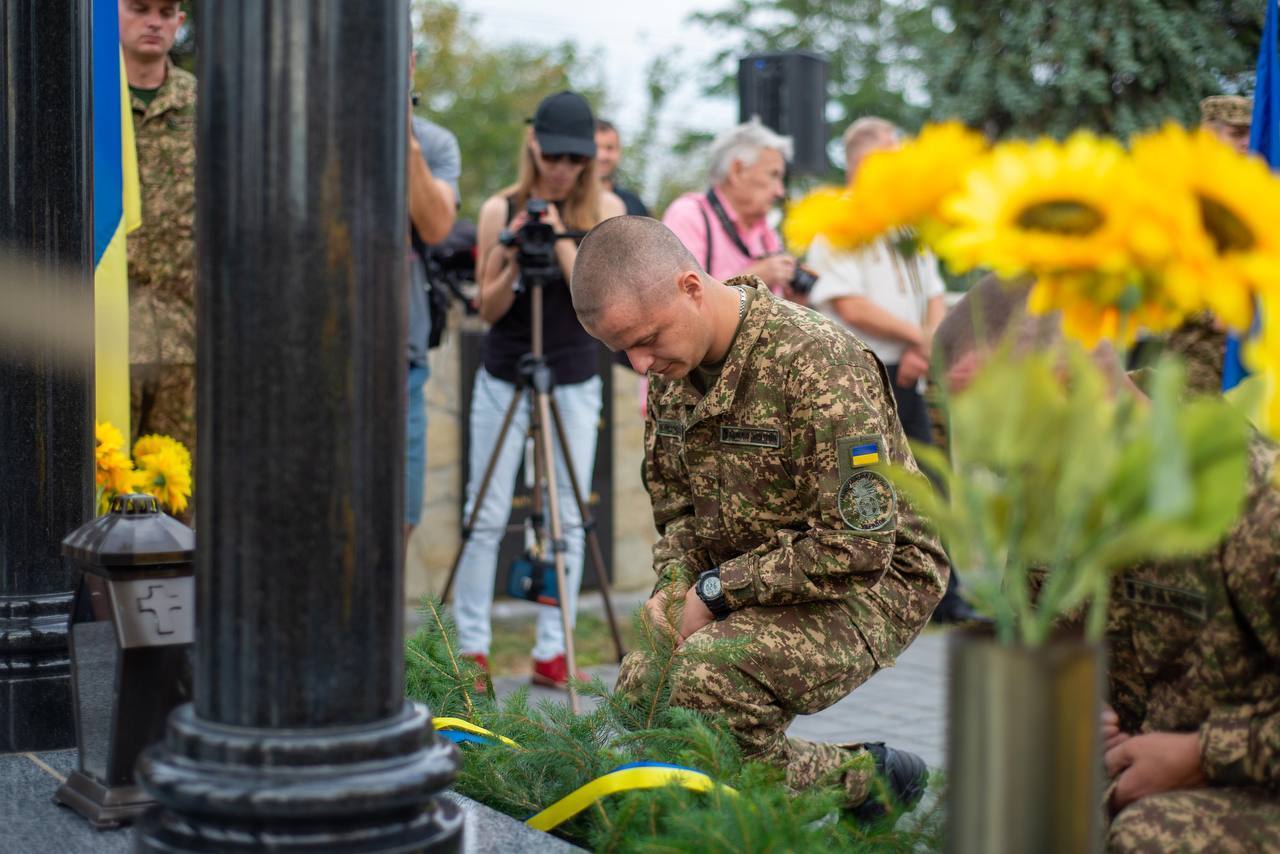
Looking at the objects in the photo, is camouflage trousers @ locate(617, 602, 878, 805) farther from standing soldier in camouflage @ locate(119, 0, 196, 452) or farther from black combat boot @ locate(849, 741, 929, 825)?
standing soldier in camouflage @ locate(119, 0, 196, 452)

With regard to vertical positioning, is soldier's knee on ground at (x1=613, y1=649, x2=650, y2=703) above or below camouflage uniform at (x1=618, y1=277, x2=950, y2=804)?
below

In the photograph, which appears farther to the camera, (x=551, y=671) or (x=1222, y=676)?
(x=551, y=671)

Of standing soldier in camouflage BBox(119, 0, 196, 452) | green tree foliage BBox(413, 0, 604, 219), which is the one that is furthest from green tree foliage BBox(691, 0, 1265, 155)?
standing soldier in camouflage BBox(119, 0, 196, 452)

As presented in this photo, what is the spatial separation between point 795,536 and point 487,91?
2733 centimetres

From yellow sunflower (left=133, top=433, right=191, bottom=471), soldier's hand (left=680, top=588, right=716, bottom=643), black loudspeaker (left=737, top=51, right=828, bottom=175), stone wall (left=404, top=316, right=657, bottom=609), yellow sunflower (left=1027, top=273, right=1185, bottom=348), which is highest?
black loudspeaker (left=737, top=51, right=828, bottom=175)

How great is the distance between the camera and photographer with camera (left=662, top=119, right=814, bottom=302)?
5.54 metres

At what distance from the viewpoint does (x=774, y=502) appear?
133 inches

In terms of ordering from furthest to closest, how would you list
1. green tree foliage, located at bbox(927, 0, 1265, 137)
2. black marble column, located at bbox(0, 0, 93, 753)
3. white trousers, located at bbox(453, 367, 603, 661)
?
green tree foliage, located at bbox(927, 0, 1265, 137)
white trousers, located at bbox(453, 367, 603, 661)
black marble column, located at bbox(0, 0, 93, 753)

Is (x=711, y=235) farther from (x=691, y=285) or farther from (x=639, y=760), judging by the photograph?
(x=639, y=760)

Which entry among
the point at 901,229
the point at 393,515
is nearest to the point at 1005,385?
the point at 901,229

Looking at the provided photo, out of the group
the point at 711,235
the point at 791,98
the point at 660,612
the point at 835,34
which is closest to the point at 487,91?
the point at 835,34

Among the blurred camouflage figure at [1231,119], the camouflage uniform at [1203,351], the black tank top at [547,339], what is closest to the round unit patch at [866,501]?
the camouflage uniform at [1203,351]

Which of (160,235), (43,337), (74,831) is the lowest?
(74,831)

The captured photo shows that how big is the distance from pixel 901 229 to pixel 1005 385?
23cm
